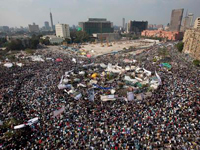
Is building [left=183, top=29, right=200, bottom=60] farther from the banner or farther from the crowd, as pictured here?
the banner

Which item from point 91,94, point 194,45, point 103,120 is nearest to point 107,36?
point 194,45

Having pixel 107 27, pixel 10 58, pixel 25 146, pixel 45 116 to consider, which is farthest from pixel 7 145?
pixel 107 27

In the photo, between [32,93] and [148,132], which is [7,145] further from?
[148,132]

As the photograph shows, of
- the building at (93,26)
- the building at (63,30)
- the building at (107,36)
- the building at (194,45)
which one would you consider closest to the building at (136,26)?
the building at (93,26)

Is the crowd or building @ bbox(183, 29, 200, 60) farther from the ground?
building @ bbox(183, 29, 200, 60)

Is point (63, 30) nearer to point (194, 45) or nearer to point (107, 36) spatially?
point (107, 36)

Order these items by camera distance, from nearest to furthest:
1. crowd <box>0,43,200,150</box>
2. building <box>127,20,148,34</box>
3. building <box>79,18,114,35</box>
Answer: crowd <box>0,43,200,150</box> → building <box>79,18,114,35</box> → building <box>127,20,148,34</box>

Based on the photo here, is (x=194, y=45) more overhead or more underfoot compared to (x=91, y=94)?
more overhead

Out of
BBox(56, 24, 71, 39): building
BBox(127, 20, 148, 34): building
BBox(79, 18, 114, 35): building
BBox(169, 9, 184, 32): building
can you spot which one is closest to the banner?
BBox(56, 24, 71, 39): building
